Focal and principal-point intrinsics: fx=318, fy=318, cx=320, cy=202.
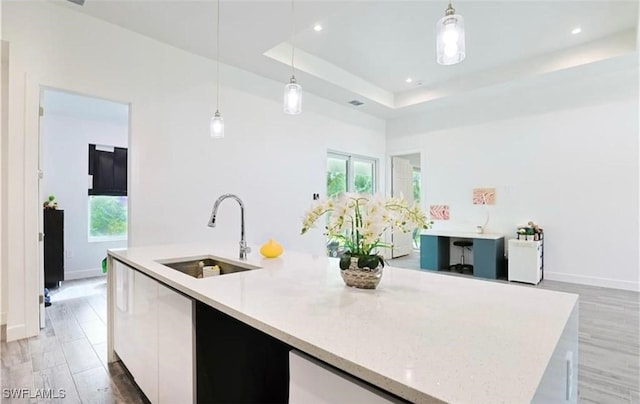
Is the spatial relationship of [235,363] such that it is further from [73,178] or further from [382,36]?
[73,178]

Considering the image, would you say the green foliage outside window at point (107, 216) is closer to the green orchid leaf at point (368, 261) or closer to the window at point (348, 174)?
the window at point (348, 174)

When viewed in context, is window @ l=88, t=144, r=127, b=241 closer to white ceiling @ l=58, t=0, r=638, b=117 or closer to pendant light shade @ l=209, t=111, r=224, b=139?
white ceiling @ l=58, t=0, r=638, b=117

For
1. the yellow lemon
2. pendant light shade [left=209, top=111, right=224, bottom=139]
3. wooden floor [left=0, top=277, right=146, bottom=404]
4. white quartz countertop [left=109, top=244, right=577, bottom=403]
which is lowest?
wooden floor [left=0, top=277, right=146, bottom=404]

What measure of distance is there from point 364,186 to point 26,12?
5.53 metres

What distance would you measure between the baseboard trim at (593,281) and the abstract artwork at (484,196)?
4.59 ft

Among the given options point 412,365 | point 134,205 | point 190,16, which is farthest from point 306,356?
point 190,16

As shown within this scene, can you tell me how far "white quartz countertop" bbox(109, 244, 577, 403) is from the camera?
25.4 inches

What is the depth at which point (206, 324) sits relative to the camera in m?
1.35

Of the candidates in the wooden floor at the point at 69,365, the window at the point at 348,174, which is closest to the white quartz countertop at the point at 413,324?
the wooden floor at the point at 69,365

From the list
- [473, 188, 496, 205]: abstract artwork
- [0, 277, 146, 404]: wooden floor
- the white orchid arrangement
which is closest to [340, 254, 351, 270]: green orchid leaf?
the white orchid arrangement

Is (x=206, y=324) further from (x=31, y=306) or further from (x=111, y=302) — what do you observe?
(x=31, y=306)

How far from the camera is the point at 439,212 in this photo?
623 centimetres

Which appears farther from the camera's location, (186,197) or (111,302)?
(186,197)

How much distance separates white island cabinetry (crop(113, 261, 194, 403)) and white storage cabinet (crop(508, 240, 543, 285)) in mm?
4907
